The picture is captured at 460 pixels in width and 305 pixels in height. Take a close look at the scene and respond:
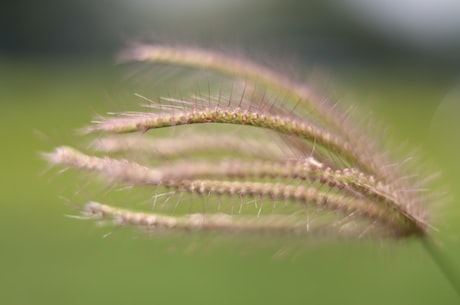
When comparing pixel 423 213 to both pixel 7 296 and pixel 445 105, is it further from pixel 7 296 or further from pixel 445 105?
pixel 445 105

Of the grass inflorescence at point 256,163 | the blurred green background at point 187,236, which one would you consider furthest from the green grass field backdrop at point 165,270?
the grass inflorescence at point 256,163

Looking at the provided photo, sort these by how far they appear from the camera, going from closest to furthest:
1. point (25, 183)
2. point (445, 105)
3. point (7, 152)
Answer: point (25, 183), point (7, 152), point (445, 105)

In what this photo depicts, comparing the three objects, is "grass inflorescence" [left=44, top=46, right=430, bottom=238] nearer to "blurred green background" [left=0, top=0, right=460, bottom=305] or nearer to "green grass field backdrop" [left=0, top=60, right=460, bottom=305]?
"blurred green background" [left=0, top=0, right=460, bottom=305]

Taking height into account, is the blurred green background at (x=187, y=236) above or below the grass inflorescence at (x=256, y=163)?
above

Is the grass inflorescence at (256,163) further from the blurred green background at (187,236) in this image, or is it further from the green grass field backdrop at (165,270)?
the green grass field backdrop at (165,270)

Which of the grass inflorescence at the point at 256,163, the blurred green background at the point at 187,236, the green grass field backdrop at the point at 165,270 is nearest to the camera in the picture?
the grass inflorescence at the point at 256,163

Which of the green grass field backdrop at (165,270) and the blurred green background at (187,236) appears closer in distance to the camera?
the blurred green background at (187,236)

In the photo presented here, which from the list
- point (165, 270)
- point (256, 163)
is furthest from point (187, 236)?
point (165, 270)

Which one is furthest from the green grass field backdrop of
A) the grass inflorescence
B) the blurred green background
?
the grass inflorescence

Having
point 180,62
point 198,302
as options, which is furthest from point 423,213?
point 198,302
